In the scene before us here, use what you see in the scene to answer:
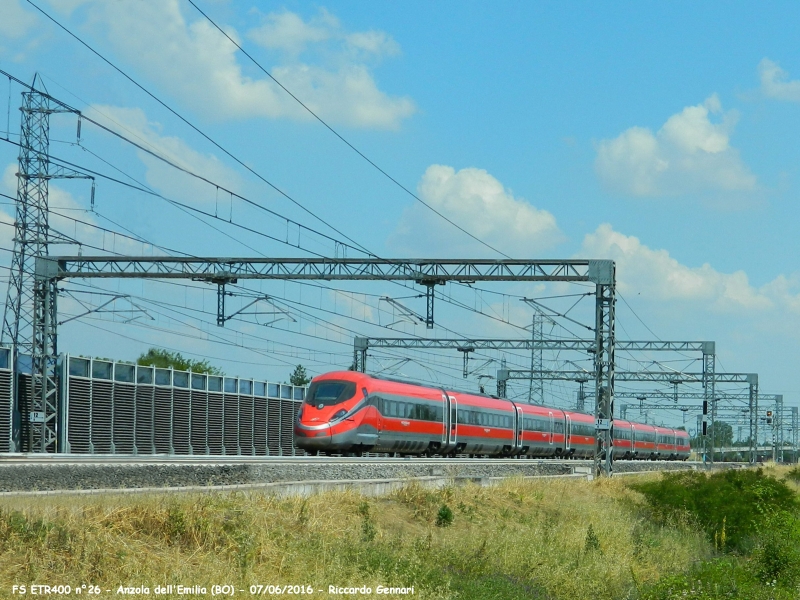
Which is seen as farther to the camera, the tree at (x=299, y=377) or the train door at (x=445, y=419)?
the tree at (x=299, y=377)

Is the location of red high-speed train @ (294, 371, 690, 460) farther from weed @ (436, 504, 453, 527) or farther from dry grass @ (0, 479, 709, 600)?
weed @ (436, 504, 453, 527)

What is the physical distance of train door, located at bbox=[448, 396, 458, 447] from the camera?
44875mm

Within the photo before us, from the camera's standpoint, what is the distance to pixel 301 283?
39.9 metres

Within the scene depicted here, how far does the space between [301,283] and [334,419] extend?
18.9 feet

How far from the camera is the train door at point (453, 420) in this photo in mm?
44875

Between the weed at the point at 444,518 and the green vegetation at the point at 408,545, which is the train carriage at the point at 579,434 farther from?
the weed at the point at 444,518

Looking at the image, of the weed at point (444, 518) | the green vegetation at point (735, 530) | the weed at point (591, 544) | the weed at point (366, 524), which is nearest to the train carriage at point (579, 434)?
the green vegetation at point (735, 530)

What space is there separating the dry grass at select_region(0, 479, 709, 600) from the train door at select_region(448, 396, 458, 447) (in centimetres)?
2113

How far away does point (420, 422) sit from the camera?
4191 cm

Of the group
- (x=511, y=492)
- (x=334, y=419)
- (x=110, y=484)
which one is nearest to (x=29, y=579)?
(x=110, y=484)

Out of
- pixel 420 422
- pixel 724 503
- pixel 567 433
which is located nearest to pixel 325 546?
pixel 724 503

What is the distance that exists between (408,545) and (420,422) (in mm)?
25717

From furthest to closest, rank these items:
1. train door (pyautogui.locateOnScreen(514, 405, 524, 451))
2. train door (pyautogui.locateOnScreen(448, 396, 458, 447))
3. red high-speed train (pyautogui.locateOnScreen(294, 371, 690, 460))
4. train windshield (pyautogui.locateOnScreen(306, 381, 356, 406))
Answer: train door (pyautogui.locateOnScreen(514, 405, 524, 451)) → train door (pyautogui.locateOnScreen(448, 396, 458, 447)) → train windshield (pyautogui.locateOnScreen(306, 381, 356, 406)) → red high-speed train (pyautogui.locateOnScreen(294, 371, 690, 460))

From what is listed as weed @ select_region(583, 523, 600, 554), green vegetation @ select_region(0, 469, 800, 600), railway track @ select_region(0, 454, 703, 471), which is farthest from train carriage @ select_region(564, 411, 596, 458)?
weed @ select_region(583, 523, 600, 554)
